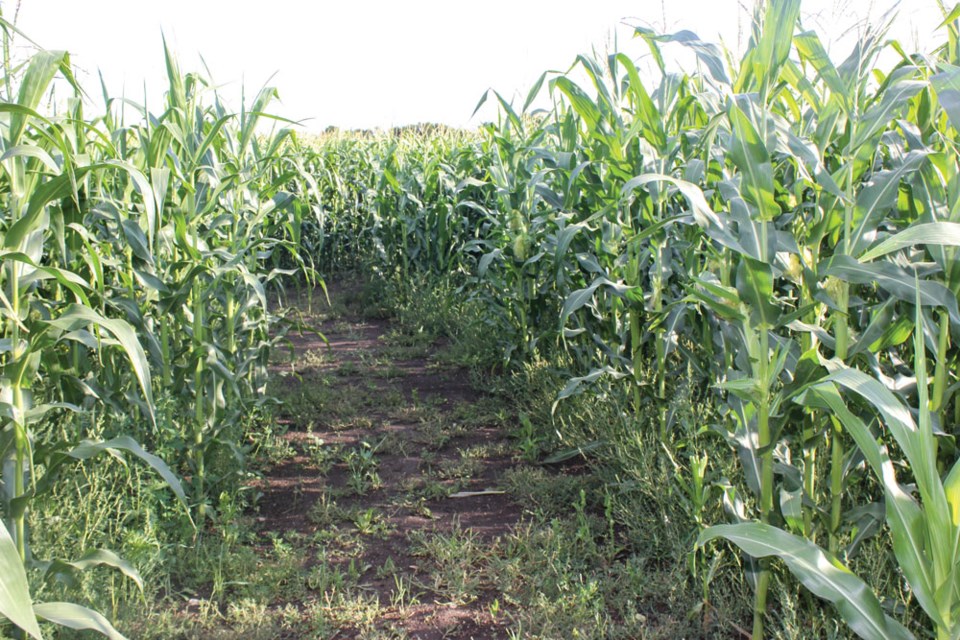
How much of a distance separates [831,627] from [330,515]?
2.32 meters

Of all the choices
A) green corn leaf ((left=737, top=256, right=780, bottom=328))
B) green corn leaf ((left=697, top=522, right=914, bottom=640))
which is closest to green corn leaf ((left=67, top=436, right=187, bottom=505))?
green corn leaf ((left=697, top=522, right=914, bottom=640))

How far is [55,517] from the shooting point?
2.96 meters

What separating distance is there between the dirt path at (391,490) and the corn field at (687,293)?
51cm

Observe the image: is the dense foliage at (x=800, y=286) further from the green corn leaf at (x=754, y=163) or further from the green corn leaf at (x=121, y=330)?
the green corn leaf at (x=121, y=330)

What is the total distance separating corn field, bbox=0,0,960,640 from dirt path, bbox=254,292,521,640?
51 centimetres

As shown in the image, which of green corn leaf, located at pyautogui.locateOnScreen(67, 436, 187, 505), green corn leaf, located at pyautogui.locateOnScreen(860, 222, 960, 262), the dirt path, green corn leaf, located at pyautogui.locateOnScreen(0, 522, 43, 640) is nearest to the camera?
green corn leaf, located at pyautogui.locateOnScreen(0, 522, 43, 640)

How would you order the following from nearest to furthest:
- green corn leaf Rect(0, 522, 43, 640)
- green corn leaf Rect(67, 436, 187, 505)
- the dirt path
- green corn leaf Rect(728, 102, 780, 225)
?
1. green corn leaf Rect(0, 522, 43, 640)
2. green corn leaf Rect(728, 102, 780, 225)
3. green corn leaf Rect(67, 436, 187, 505)
4. the dirt path

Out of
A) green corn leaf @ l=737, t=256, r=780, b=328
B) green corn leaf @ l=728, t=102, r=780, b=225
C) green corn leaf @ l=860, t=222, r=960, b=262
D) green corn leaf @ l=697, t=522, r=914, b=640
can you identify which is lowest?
green corn leaf @ l=697, t=522, r=914, b=640

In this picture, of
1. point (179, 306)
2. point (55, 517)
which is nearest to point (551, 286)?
point (179, 306)

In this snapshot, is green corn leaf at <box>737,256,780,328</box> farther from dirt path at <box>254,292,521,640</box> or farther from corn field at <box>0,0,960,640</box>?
dirt path at <box>254,292,521,640</box>

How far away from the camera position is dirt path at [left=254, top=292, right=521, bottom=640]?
2.96 meters

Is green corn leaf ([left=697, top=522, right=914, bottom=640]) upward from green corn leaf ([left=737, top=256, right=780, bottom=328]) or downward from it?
downward

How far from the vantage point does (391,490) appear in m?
3.99

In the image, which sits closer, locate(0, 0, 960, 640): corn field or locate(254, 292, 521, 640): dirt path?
locate(0, 0, 960, 640): corn field
